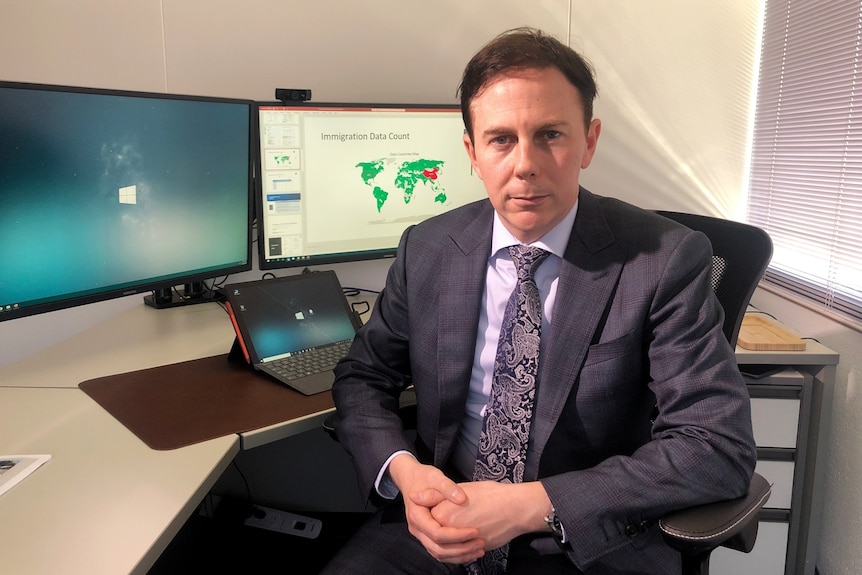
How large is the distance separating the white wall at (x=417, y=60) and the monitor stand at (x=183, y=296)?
114mm

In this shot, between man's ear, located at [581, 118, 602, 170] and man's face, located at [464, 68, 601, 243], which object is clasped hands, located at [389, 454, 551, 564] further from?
man's ear, located at [581, 118, 602, 170]

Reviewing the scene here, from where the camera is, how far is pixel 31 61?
204cm

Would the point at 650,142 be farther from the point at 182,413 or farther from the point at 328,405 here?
the point at 182,413

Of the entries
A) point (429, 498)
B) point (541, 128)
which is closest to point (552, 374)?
point (429, 498)

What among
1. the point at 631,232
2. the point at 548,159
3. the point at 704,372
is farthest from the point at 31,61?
the point at 704,372

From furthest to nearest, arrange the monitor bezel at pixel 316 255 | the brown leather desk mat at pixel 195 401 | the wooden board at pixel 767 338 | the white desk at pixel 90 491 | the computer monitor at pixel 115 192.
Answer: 1. the monitor bezel at pixel 316 255
2. the wooden board at pixel 767 338
3. the computer monitor at pixel 115 192
4. the brown leather desk mat at pixel 195 401
5. the white desk at pixel 90 491

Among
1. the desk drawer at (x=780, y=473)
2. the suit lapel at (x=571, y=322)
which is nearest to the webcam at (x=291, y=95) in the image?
the suit lapel at (x=571, y=322)

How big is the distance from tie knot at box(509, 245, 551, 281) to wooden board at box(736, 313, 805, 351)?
67 centimetres

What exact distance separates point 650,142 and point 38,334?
2.11 meters

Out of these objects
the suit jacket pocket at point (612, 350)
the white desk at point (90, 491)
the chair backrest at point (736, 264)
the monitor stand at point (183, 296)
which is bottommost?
the white desk at point (90, 491)

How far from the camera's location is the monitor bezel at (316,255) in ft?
5.87

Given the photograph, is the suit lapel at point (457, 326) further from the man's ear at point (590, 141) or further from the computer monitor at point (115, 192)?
the computer monitor at point (115, 192)

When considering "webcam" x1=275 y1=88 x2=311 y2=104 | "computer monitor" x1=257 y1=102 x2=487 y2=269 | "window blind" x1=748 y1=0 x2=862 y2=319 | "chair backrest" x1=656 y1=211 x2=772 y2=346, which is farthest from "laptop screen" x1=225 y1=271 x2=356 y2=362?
"window blind" x1=748 y1=0 x2=862 y2=319

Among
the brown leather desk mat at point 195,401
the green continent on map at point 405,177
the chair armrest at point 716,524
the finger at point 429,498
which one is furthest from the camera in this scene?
the green continent on map at point 405,177
